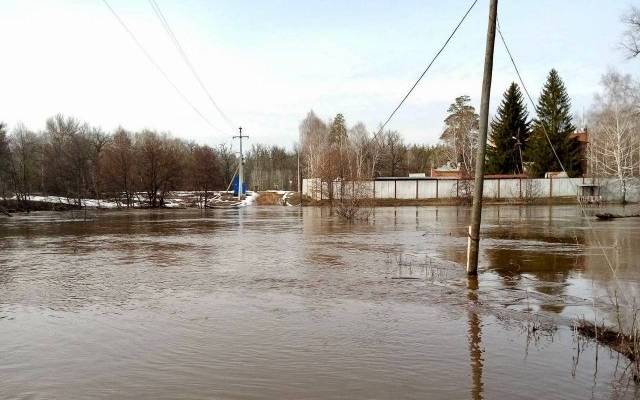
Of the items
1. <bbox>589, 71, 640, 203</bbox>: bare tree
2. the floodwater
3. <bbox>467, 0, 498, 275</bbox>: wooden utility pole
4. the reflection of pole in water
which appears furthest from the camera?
<bbox>589, 71, 640, 203</bbox>: bare tree

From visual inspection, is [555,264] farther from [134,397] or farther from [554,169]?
[554,169]

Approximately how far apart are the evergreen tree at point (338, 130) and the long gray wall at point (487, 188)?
73.9ft

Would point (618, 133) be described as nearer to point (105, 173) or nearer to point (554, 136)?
point (554, 136)

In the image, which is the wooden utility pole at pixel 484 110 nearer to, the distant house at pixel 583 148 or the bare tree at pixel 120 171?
the distant house at pixel 583 148

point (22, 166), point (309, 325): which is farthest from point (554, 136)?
point (22, 166)

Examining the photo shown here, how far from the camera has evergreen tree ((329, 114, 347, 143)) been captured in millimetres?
89062

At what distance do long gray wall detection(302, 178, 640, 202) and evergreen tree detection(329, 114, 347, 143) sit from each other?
73.9 ft

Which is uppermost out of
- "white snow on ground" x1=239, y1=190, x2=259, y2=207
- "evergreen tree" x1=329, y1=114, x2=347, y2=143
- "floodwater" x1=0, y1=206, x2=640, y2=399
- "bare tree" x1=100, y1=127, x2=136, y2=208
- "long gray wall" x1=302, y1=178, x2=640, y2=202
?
"evergreen tree" x1=329, y1=114, x2=347, y2=143

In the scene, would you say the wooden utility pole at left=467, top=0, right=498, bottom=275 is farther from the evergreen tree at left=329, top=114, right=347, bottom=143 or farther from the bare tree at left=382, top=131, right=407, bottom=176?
the bare tree at left=382, top=131, right=407, bottom=176

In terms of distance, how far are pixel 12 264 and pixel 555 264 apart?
1673 cm

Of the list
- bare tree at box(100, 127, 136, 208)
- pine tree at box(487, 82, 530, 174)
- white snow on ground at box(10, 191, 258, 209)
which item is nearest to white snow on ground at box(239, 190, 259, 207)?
white snow on ground at box(10, 191, 258, 209)

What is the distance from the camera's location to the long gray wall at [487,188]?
5425 cm

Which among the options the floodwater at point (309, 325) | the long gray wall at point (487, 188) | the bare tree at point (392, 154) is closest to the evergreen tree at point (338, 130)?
the bare tree at point (392, 154)

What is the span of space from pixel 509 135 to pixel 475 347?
217 feet
